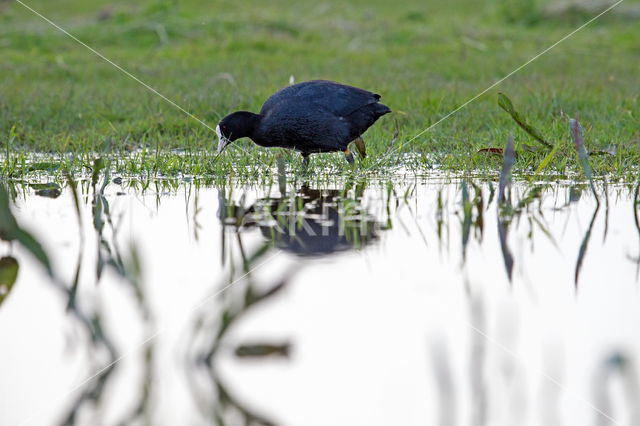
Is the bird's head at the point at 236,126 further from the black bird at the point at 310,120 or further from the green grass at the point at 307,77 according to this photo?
the green grass at the point at 307,77

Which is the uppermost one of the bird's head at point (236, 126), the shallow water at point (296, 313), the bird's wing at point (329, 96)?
the bird's wing at point (329, 96)

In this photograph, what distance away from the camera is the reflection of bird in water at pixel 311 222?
3229mm

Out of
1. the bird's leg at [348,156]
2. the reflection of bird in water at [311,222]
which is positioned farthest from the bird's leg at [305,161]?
the reflection of bird in water at [311,222]

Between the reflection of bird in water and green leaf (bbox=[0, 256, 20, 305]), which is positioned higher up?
the reflection of bird in water

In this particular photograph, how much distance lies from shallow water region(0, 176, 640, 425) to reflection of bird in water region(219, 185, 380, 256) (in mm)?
12

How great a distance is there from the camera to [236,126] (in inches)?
205

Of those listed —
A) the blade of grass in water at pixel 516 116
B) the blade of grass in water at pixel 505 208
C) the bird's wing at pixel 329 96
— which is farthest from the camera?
the bird's wing at pixel 329 96

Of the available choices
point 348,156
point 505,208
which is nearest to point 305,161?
point 348,156

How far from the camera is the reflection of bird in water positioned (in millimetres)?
3229

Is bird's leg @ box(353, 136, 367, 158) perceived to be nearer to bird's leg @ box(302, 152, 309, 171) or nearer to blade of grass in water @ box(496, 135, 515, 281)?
bird's leg @ box(302, 152, 309, 171)


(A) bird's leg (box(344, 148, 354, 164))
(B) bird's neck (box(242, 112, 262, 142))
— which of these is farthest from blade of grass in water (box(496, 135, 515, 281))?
(B) bird's neck (box(242, 112, 262, 142))

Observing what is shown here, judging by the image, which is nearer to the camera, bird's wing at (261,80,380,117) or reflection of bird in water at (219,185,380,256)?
reflection of bird in water at (219,185,380,256)

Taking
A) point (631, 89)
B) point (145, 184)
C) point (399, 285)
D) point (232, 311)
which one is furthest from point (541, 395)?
point (631, 89)

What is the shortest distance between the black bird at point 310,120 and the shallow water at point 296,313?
0.98 m
